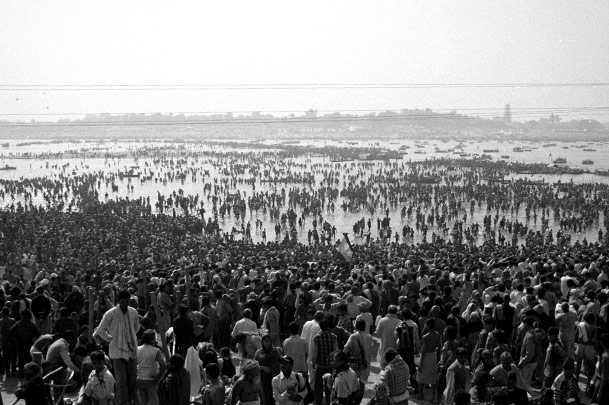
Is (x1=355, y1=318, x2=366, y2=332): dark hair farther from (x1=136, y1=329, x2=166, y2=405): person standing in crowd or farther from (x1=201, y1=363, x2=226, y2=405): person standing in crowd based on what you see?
(x1=136, y1=329, x2=166, y2=405): person standing in crowd

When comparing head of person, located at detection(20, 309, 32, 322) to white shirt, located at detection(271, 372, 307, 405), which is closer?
white shirt, located at detection(271, 372, 307, 405)

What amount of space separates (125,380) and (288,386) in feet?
6.74

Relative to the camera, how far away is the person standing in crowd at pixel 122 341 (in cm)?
659

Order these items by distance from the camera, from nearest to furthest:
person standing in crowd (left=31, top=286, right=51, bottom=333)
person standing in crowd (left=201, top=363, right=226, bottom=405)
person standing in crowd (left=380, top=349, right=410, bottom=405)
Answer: person standing in crowd (left=201, top=363, right=226, bottom=405)
person standing in crowd (left=380, top=349, right=410, bottom=405)
person standing in crowd (left=31, top=286, right=51, bottom=333)

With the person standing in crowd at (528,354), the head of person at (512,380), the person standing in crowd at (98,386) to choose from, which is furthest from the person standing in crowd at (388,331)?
the person standing in crowd at (98,386)

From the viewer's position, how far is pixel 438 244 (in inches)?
1012

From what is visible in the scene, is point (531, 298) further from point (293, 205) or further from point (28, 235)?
point (293, 205)

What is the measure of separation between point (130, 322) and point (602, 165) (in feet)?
250

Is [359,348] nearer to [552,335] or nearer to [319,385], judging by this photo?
A: [319,385]

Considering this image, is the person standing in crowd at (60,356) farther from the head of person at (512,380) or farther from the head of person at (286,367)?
the head of person at (512,380)

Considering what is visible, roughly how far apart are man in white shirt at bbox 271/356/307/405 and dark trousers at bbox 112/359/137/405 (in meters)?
1.86

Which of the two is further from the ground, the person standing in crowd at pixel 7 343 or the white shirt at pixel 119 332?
the white shirt at pixel 119 332

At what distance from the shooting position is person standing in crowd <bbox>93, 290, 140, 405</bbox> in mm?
6586

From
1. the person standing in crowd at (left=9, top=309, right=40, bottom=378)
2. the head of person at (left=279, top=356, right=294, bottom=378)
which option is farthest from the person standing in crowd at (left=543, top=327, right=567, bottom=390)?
the person standing in crowd at (left=9, top=309, right=40, bottom=378)
